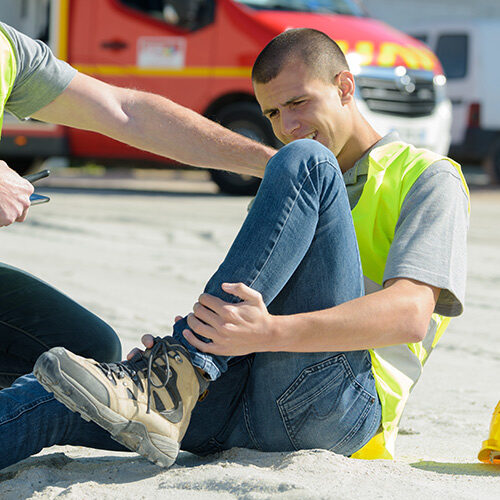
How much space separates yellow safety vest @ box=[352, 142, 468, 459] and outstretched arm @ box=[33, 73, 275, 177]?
631mm

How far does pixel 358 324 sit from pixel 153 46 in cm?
734

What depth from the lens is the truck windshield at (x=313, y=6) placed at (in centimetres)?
911

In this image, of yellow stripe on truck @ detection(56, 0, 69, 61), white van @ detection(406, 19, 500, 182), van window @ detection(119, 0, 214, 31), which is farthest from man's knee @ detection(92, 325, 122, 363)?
white van @ detection(406, 19, 500, 182)

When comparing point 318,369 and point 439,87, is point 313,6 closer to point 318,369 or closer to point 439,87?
point 439,87

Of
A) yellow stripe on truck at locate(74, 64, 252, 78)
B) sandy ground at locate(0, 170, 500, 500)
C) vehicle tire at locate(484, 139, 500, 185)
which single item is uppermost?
yellow stripe on truck at locate(74, 64, 252, 78)

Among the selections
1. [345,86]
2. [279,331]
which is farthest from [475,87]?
[279,331]

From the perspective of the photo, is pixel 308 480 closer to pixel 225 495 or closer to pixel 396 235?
pixel 225 495

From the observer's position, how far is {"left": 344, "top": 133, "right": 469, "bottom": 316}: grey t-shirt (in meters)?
2.28

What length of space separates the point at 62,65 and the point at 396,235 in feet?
3.98

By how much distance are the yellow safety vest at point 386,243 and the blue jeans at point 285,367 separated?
7 cm

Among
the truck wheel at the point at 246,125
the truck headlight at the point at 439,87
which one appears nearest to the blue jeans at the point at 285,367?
the truck wheel at the point at 246,125

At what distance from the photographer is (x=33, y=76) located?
285 centimetres

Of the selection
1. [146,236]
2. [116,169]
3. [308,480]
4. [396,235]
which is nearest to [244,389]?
[308,480]

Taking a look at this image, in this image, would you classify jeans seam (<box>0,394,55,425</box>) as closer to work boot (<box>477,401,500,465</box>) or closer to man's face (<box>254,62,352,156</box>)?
man's face (<box>254,62,352,156</box>)
